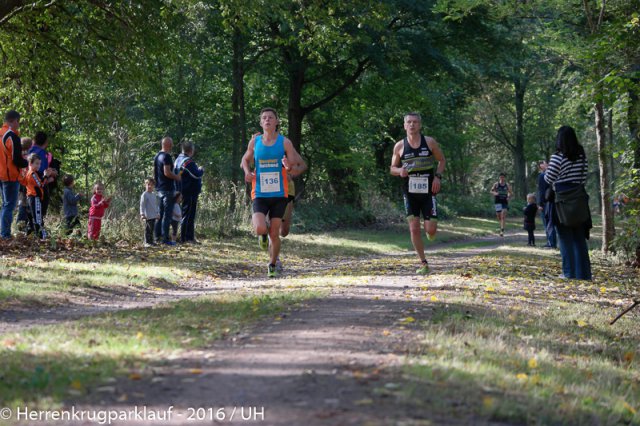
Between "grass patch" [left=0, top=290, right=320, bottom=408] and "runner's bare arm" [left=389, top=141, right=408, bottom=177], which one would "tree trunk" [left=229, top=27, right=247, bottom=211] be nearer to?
"runner's bare arm" [left=389, top=141, right=408, bottom=177]

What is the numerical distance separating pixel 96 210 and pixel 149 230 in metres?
1.19

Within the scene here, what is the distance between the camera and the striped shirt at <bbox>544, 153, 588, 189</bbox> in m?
12.1

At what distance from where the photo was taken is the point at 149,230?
17.1 meters

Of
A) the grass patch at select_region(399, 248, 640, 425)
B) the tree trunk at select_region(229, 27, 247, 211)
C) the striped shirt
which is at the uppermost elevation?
the tree trunk at select_region(229, 27, 247, 211)

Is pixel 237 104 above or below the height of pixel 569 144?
above

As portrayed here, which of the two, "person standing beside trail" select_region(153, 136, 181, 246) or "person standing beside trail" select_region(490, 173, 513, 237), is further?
"person standing beside trail" select_region(490, 173, 513, 237)

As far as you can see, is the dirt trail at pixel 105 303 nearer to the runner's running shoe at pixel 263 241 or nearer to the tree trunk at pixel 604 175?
the runner's running shoe at pixel 263 241

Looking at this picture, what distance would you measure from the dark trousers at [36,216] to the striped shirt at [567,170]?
9533mm

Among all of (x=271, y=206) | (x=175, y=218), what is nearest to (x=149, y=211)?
(x=175, y=218)

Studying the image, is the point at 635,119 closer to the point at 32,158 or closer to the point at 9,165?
the point at 32,158

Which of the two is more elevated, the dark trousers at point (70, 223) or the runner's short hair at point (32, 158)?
the runner's short hair at point (32, 158)

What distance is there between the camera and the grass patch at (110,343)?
4.92 meters

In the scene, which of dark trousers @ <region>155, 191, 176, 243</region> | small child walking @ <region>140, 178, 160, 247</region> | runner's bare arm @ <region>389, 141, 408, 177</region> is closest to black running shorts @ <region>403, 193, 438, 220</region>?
runner's bare arm @ <region>389, 141, 408, 177</region>

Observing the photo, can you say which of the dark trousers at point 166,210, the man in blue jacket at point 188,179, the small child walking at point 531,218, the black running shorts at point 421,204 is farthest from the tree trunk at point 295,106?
the black running shorts at point 421,204
